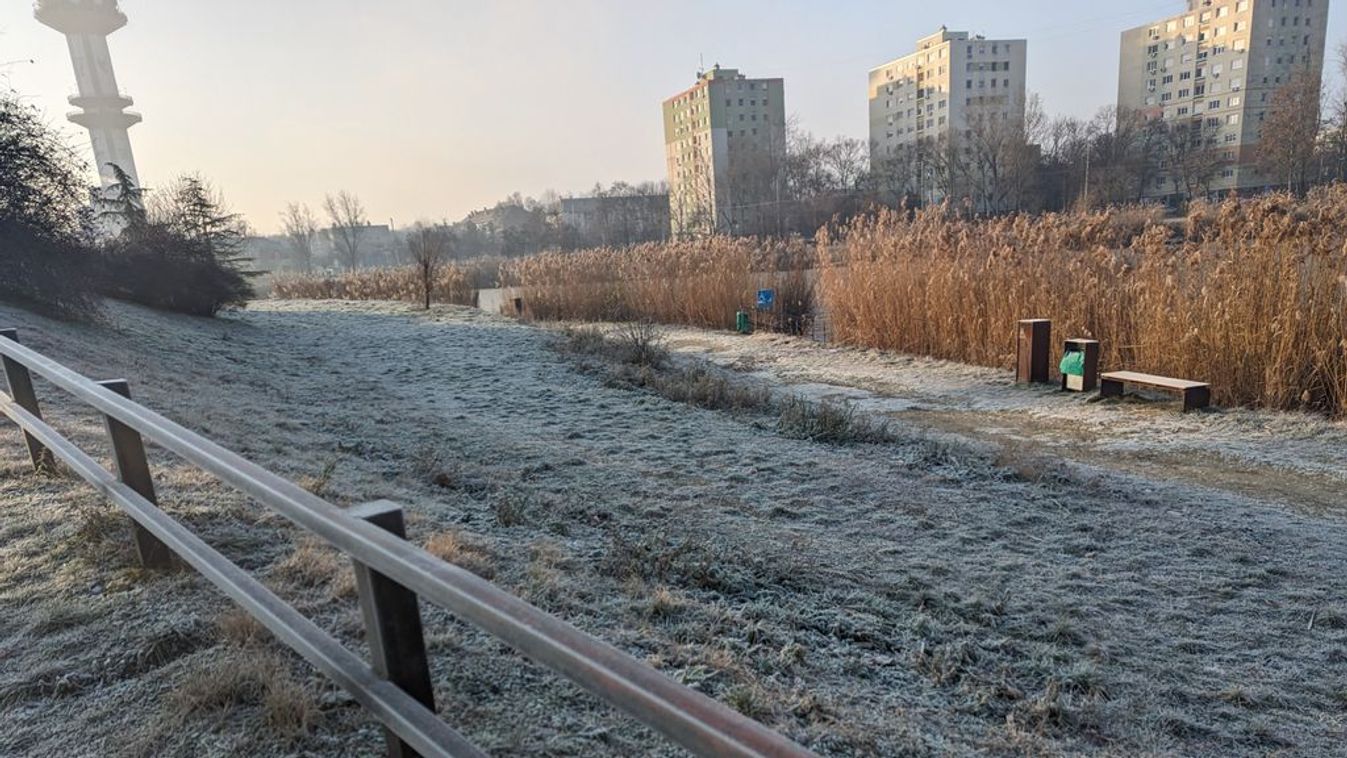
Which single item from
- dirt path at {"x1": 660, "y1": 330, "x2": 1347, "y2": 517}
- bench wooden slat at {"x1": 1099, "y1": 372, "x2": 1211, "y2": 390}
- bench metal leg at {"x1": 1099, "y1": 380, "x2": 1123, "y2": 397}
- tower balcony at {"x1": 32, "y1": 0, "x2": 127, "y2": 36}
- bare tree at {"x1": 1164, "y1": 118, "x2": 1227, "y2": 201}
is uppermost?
tower balcony at {"x1": 32, "y1": 0, "x2": 127, "y2": 36}

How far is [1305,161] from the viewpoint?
42.1m

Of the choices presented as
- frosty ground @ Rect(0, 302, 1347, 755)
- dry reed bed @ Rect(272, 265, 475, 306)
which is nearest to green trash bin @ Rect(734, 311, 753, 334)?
frosty ground @ Rect(0, 302, 1347, 755)

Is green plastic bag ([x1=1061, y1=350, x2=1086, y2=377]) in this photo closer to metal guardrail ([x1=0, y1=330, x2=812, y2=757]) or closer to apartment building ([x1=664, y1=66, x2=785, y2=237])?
metal guardrail ([x1=0, y1=330, x2=812, y2=757])

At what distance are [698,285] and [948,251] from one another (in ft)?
19.8

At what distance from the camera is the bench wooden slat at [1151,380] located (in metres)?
6.92

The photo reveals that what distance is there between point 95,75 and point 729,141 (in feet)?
232

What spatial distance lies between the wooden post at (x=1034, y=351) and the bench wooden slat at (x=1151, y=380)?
2.52 feet

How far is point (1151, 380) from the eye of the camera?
722 cm

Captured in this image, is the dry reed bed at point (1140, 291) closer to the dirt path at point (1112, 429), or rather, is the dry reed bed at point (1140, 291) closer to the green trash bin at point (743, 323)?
the dirt path at point (1112, 429)

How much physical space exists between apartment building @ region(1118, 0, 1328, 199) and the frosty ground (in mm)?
75291

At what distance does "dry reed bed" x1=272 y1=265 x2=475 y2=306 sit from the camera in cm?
2211

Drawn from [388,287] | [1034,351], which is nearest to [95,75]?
[388,287]

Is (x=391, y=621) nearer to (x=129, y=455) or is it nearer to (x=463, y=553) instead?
(x=129, y=455)

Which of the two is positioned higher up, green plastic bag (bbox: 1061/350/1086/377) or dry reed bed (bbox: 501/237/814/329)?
dry reed bed (bbox: 501/237/814/329)
